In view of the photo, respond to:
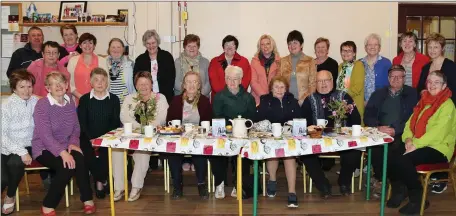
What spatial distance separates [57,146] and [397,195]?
2.62 m

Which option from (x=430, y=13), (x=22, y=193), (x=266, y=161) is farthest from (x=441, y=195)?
(x=22, y=193)

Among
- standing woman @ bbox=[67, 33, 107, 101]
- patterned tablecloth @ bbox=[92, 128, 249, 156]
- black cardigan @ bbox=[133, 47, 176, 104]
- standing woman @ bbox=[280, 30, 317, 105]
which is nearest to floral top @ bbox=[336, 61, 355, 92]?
standing woman @ bbox=[280, 30, 317, 105]

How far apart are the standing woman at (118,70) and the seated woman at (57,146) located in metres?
0.91

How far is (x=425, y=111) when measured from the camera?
13.2 feet

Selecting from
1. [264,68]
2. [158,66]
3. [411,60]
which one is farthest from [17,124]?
[411,60]

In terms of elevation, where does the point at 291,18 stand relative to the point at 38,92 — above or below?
above

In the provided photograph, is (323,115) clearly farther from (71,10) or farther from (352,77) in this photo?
(71,10)

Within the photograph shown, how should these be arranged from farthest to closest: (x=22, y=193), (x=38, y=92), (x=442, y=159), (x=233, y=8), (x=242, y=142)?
1. (x=233, y=8)
2. (x=38, y=92)
3. (x=22, y=193)
4. (x=442, y=159)
5. (x=242, y=142)

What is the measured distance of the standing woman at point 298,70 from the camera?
16.4ft

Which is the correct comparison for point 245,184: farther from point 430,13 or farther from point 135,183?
point 430,13

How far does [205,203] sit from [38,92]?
1939 mm

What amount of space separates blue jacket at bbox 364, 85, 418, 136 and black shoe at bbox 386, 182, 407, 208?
43cm

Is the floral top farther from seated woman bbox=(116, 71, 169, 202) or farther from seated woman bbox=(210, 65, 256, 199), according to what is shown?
seated woman bbox=(116, 71, 169, 202)

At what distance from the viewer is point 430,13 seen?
6.77 m
